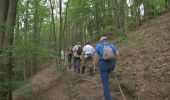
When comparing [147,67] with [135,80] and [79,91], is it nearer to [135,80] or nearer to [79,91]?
[135,80]

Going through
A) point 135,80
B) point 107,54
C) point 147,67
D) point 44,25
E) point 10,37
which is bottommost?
point 135,80

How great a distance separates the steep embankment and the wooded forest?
291 cm

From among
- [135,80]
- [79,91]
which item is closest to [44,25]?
[79,91]

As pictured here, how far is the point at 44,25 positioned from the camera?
127 feet

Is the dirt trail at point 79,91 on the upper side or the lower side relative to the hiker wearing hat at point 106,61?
lower

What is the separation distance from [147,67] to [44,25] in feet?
92.0

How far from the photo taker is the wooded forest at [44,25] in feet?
35.0

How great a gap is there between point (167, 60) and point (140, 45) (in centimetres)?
517

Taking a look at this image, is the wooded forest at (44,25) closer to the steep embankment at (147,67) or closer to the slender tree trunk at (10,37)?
the slender tree trunk at (10,37)

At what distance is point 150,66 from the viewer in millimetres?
12180

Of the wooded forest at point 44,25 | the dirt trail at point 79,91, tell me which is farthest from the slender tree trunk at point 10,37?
the dirt trail at point 79,91

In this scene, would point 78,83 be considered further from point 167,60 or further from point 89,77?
point 167,60

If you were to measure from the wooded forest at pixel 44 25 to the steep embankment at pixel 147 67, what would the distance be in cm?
291

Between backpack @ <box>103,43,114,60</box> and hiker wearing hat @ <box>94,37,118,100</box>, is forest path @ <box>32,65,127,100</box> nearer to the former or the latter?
hiker wearing hat @ <box>94,37,118,100</box>
